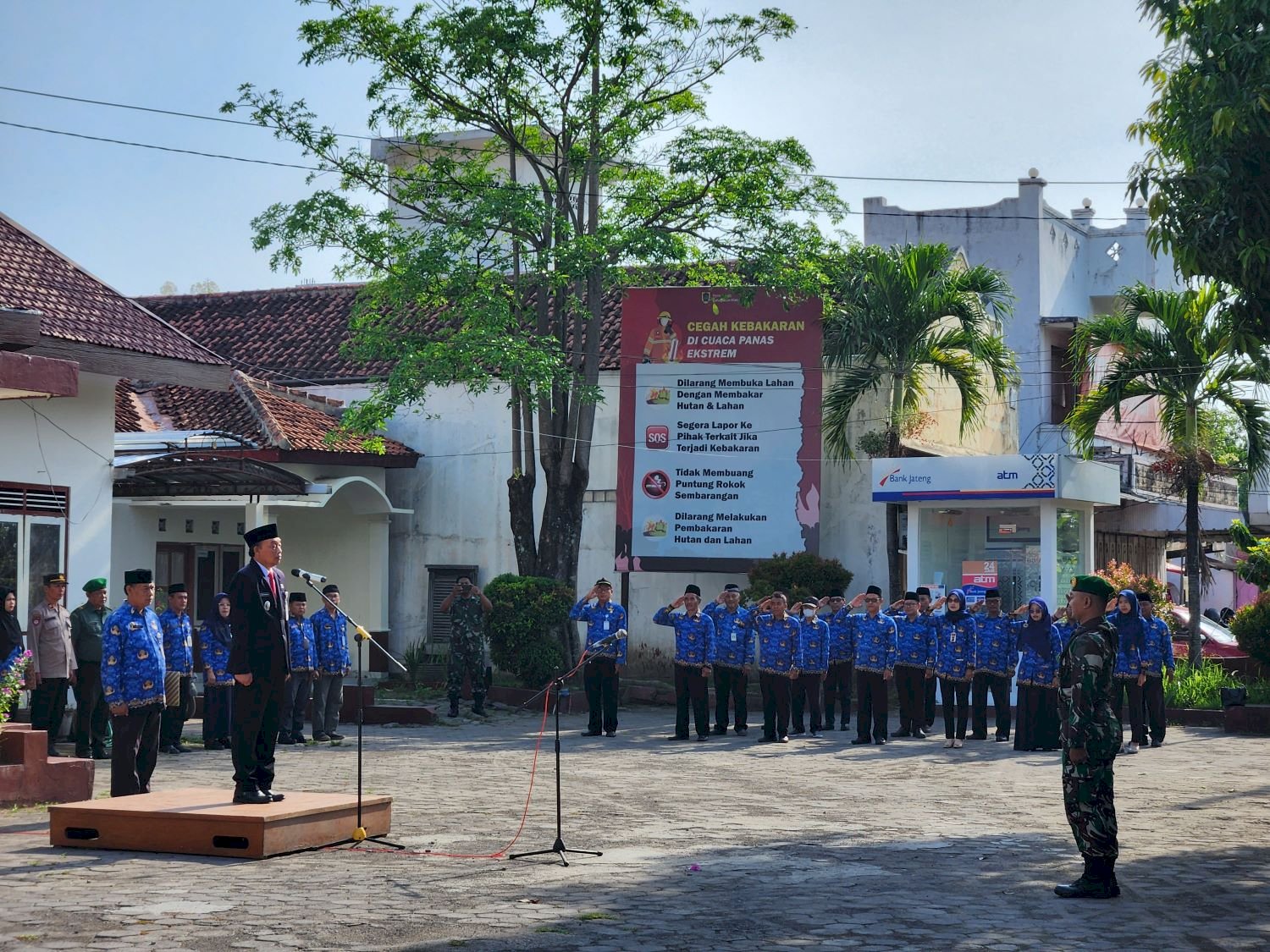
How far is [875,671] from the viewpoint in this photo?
19.3 metres

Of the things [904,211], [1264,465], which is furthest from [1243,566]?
[904,211]

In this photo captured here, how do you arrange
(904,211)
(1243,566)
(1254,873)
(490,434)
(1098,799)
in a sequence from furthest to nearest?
(904,211) → (490,434) → (1243,566) → (1254,873) → (1098,799)

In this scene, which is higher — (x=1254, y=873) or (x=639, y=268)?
(x=639, y=268)

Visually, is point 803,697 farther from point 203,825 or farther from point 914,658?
point 203,825

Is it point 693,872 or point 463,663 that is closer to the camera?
point 693,872

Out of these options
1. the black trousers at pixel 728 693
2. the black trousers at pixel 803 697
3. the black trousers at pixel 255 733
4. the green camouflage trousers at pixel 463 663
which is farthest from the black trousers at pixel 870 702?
the black trousers at pixel 255 733

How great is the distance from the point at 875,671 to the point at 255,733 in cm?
1050

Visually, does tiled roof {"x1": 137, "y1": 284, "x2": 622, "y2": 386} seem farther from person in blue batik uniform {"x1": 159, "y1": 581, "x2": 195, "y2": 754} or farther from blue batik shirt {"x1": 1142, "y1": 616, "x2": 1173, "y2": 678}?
person in blue batik uniform {"x1": 159, "y1": 581, "x2": 195, "y2": 754}

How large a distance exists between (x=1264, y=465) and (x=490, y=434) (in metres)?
13.0

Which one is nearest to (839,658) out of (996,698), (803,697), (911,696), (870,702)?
(803,697)

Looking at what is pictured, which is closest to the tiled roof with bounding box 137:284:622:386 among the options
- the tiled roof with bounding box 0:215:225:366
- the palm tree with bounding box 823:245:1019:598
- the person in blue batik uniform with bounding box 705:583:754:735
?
the palm tree with bounding box 823:245:1019:598

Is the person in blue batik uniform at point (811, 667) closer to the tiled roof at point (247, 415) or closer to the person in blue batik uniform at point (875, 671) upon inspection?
the person in blue batik uniform at point (875, 671)

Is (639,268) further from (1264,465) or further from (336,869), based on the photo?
(336,869)

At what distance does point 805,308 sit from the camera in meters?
25.3
